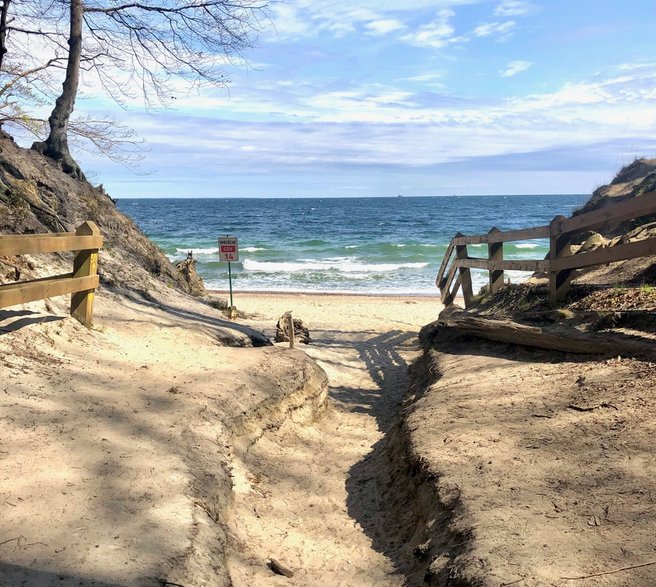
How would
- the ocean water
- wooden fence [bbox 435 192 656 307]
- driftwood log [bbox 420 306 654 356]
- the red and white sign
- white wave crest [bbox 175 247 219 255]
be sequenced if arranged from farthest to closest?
white wave crest [bbox 175 247 219 255], the ocean water, the red and white sign, wooden fence [bbox 435 192 656 307], driftwood log [bbox 420 306 654 356]

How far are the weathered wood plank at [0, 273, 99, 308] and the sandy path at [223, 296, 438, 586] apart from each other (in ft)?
8.04

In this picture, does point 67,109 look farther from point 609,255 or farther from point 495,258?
point 609,255

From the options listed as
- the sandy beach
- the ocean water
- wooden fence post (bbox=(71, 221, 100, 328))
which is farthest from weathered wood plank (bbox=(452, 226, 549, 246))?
the ocean water

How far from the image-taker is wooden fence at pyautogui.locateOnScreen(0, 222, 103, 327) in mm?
5031

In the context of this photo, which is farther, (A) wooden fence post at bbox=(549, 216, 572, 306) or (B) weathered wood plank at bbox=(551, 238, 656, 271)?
(A) wooden fence post at bbox=(549, 216, 572, 306)

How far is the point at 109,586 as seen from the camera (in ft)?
8.52

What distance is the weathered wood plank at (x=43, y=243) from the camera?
4914mm

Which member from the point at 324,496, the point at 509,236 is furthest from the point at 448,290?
the point at 324,496

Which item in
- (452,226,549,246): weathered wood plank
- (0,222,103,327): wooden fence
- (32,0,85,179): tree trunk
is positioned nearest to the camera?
(0,222,103,327): wooden fence

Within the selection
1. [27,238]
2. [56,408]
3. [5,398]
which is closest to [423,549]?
[56,408]

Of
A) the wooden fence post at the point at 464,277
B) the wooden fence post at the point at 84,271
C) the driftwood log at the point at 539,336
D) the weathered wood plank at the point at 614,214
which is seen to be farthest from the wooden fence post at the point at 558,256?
the wooden fence post at the point at 84,271

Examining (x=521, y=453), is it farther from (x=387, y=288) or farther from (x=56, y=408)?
(x=387, y=288)

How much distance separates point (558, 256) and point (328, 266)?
22.6m

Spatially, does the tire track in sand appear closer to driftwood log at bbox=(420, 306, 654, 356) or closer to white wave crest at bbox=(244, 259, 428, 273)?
driftwood log at bbox=(420, 306, 654, 356)
